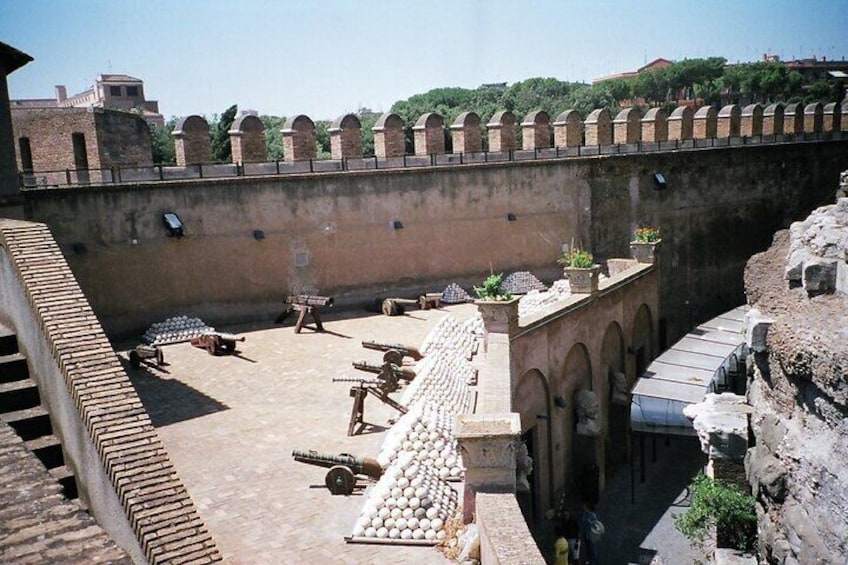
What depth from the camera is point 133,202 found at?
53.1ft

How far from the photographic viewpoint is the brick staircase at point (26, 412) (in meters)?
8.18

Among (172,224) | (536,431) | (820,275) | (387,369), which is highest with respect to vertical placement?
(172,224)

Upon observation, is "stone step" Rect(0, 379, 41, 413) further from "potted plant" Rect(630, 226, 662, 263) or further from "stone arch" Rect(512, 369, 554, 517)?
"potted plant" Rect(630, 226, 662, 263)

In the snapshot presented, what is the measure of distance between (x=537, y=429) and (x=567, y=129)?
11250 millimetres

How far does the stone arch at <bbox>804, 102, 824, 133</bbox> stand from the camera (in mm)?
29062

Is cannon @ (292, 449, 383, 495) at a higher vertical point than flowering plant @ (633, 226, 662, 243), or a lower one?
lower

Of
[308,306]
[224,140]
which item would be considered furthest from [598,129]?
[224,140]

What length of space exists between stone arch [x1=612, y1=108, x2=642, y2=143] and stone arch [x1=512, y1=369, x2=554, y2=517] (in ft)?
40.7

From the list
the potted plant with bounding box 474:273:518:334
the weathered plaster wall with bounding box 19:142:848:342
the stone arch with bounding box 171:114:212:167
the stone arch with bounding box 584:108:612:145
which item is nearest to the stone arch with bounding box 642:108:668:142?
the weathered plaster wall with bounding box 19:142:848:342

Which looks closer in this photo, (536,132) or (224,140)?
(536,132)

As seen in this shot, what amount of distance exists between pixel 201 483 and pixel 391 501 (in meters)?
2.66

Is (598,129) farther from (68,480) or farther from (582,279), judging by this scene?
(68,480)

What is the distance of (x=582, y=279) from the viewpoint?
15.0 meters

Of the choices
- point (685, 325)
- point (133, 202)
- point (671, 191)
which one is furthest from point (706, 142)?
point (133, 202)
